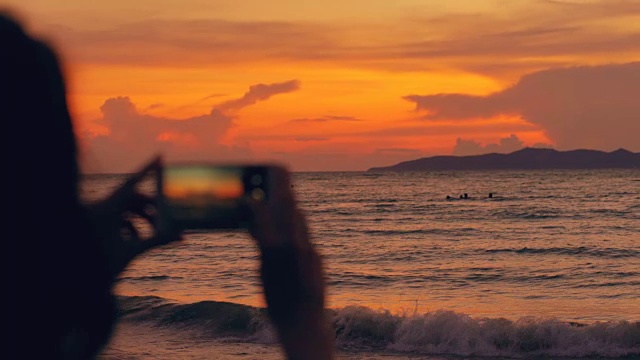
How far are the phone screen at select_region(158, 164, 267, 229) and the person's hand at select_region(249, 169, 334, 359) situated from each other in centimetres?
13

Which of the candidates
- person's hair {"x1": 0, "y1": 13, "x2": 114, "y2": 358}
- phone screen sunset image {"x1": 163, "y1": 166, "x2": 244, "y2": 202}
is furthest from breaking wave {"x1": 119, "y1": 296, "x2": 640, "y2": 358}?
person's hair {"x1": 0, "y1": 13, "x2": 114, "y2": 358}

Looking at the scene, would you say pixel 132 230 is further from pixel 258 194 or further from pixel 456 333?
pixel 456 333

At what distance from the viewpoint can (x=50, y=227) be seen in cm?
91

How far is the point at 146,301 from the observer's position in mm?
13555

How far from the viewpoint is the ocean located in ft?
35.6

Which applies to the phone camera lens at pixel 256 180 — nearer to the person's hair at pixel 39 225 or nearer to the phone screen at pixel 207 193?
the phone screen at pixel 207 193

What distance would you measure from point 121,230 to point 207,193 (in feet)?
0.40

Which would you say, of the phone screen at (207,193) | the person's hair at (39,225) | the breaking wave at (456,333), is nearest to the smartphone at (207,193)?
the phone screen at (207,193)

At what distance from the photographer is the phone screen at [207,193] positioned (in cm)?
100

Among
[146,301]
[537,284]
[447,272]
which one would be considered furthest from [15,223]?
[447,272]

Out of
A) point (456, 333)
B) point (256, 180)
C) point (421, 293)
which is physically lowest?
point (421, 293)

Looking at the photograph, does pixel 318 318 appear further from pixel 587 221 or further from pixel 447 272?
pixel 587 221

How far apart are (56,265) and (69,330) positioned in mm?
77

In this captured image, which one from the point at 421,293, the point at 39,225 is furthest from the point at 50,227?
the point at 421,293
